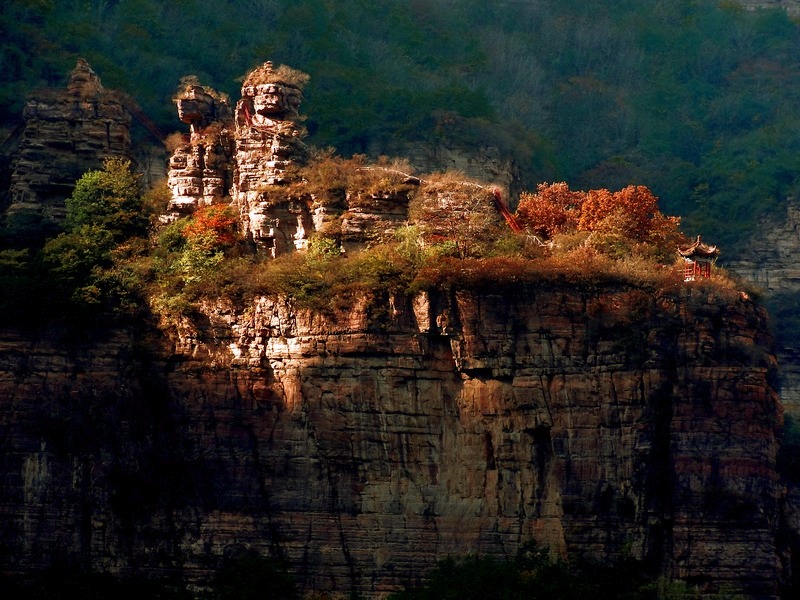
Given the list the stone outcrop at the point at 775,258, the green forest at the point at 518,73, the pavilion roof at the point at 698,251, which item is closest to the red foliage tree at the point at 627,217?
the pavilion roof at the point at 698,251

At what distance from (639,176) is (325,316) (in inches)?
1019

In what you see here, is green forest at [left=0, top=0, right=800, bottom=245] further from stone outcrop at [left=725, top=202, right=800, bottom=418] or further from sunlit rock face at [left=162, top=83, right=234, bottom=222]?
sunlit rock face at [left=162, top=83, right=234, bottom=222]

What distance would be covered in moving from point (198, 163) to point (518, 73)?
26.2 m

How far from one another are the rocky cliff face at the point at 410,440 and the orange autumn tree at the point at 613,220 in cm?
254

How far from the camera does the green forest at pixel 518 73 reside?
62031 mm

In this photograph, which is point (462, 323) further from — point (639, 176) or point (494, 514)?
point (639, 176)

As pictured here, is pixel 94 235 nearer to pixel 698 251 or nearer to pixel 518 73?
pixel 698 251

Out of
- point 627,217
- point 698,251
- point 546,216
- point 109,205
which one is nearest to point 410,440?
point 546,216

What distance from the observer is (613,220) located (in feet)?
148

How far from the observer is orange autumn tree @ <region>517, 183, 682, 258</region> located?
148ft

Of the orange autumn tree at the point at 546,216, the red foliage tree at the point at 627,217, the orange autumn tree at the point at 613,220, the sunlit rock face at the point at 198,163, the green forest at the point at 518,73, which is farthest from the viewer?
the green forest at the point at 518,73

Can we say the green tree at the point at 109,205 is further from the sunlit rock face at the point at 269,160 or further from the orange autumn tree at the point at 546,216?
the orange autumn tree at the point at 546,216

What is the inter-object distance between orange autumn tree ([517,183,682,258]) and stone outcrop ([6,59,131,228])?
10284 millimetres

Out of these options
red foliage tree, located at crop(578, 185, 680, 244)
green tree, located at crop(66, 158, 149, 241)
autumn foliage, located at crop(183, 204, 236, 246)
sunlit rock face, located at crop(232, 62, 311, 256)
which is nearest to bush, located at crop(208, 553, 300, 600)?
sunlit rock face, located at crop(232, 62, 311, 256)
